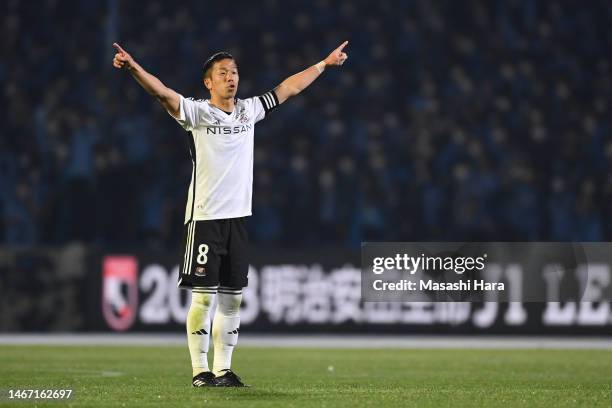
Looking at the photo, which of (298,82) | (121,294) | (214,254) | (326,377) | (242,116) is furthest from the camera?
(121,294)

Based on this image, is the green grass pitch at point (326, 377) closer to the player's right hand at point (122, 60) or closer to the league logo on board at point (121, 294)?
the player's right hand at point (122, 60)

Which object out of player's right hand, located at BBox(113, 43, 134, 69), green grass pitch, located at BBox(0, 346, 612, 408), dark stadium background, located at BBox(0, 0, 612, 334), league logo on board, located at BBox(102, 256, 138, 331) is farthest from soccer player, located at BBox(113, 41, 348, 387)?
league logo on board, located at BBox(102, 256, 138, 331)

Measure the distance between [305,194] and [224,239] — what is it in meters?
10.4

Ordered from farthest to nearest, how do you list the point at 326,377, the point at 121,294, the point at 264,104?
1. the point at 121,294
2. the point at 326,377
3. the point at 264,104

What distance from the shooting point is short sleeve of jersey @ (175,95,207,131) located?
24.6ft

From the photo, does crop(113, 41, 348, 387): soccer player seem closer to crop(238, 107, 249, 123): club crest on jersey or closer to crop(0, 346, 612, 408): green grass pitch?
crop(238, 107, 249, 123): club crest on jersey

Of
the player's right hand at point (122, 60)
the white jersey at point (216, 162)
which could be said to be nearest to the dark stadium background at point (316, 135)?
the white jersey at point (216, 162)

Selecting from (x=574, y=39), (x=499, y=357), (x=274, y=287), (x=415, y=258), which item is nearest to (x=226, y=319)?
(x=415, y=258)

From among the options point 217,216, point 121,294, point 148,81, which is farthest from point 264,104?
point 121,294

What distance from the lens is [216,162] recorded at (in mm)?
7621

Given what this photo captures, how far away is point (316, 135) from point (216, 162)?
1189 cm

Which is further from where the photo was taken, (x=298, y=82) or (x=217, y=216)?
(x=298, y=82)

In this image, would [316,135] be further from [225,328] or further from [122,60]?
[122,60]

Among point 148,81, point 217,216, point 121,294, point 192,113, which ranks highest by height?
point 148,81
